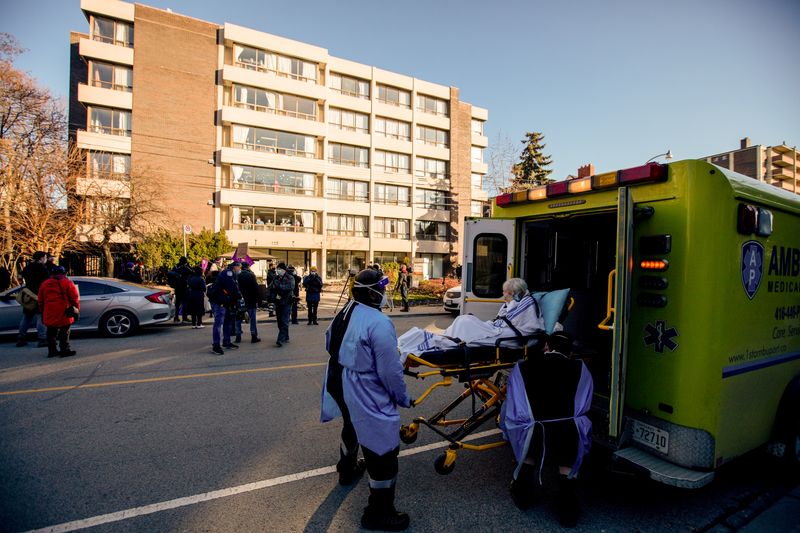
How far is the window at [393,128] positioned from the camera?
1619 inches

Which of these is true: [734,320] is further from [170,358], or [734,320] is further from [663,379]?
[170,358]

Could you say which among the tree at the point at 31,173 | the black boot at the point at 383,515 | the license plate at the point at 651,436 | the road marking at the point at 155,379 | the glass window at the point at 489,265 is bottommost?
the road marking at the point at 155,379

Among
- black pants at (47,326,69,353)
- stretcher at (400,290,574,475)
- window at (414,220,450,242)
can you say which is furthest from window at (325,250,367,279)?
stretcher at (400,290,574,475)

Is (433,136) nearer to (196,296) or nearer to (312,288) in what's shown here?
(312,288)

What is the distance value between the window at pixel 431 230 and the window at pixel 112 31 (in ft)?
91.0

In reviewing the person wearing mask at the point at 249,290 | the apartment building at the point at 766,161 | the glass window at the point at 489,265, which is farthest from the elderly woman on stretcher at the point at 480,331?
the apartment building at the point at 766,161

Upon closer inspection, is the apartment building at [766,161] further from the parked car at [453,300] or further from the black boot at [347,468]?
the black boot at [347,468]

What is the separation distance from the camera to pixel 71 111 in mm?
31203

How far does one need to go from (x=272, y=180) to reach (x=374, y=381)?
34.8m

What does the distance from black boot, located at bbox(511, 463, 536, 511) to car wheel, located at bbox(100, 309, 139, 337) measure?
10.4 m

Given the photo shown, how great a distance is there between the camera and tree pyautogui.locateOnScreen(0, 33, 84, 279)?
1730cm

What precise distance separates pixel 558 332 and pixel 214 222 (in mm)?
33409

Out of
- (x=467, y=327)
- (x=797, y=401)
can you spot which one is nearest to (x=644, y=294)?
(x=467, y=327)

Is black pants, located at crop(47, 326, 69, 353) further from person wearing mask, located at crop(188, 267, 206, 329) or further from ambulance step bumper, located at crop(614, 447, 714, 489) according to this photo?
ambulance step bumper, located at crop(614, 447, 714, 489)
